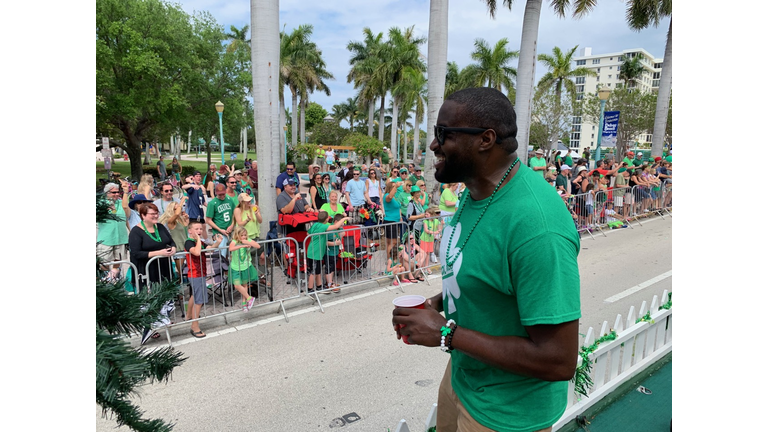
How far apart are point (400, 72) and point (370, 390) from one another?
36488 mm

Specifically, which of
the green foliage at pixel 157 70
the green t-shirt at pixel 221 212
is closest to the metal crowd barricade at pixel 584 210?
the green t-shirt at pixel 221 212

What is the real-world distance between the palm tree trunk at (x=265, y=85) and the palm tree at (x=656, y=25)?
1897 centimetres

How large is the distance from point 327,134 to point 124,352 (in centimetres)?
7116

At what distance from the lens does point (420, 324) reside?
5.39ft

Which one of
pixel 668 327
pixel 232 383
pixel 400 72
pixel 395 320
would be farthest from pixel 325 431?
pixel 400 72

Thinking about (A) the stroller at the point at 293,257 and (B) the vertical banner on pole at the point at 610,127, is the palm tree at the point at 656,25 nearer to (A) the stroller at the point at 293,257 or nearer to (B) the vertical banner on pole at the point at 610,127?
(B) the vertical banner on pole at the point at 610,127

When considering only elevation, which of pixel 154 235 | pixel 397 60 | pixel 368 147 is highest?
pixel 397 60

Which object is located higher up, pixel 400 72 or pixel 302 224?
pixel 400 72

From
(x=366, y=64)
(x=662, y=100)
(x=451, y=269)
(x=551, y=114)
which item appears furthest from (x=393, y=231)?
(x=551, y=114)

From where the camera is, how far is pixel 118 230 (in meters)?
7.07

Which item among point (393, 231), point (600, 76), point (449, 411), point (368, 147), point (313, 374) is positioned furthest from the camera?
A: point (600, 76)

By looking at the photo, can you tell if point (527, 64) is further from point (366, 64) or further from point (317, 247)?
point (366, 64)

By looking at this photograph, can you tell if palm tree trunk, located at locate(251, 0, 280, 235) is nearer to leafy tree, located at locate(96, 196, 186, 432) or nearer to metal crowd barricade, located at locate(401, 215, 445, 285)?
metal crowd barricade, located at locate(401, 215, 445, 285)

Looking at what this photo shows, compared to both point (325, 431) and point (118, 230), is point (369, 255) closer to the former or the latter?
point (118, 230)
